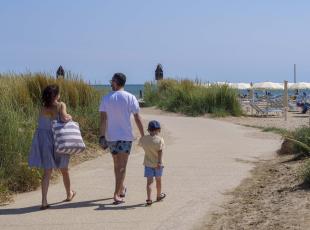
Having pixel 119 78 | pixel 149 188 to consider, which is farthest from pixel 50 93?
pixel 149 188

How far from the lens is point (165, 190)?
9203mm

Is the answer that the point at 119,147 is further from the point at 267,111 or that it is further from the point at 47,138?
the point at 267,111

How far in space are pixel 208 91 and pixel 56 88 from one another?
61.4ft

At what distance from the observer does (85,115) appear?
558 inches

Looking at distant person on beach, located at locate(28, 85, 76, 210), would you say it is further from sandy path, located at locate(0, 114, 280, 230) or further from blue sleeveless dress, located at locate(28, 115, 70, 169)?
sandy path, located at locate(0, 114, 280, 230)

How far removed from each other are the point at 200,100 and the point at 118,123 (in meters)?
17.7

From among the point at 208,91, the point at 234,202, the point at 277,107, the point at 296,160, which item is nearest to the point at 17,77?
the point at 296,160

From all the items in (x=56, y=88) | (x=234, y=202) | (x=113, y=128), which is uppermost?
(x=56, y=88)

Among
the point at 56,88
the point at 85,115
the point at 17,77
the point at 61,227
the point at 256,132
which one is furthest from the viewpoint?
the point at 256,132

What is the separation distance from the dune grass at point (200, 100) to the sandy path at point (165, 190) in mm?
9977

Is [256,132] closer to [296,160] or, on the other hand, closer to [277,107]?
[296,160]

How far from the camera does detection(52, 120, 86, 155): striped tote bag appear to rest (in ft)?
26.3

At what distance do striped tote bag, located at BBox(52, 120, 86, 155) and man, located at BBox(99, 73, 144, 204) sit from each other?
1.33ft

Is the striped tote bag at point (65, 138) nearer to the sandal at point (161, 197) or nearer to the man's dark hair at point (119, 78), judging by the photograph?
the man's dark hair at point (119, 78)
